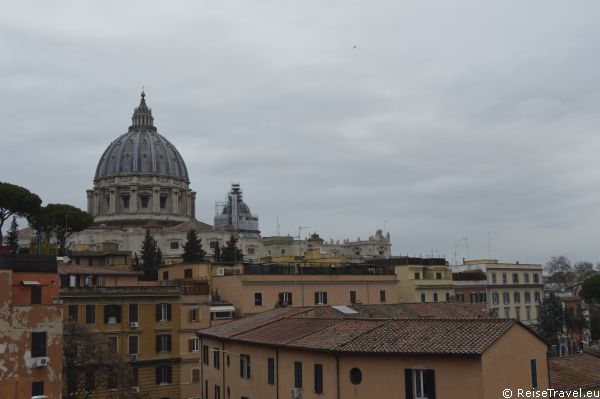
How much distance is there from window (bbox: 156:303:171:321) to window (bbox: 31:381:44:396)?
51.9 feet

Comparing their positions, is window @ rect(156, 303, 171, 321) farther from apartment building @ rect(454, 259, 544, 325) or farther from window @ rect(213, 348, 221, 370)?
apartment building @ rect(454, 259, 544, 325)

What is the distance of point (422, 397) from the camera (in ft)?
73.7

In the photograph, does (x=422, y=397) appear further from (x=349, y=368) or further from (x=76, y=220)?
(x=76, y=220)

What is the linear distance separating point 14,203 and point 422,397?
2347 inches

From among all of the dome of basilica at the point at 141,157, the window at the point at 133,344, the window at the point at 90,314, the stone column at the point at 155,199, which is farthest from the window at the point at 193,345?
the dome of basilica at the point at 141,157

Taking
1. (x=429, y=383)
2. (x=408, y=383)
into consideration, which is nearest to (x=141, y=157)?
(x=408, y=383)

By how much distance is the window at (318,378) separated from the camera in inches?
993

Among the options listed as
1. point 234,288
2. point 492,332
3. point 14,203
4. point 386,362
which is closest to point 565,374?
point 492,332

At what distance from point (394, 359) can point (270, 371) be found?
286 inches

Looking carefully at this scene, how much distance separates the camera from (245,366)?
1216 inches

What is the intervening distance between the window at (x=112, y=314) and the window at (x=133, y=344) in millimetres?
1329

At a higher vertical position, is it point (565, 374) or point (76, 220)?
point (76, 220)

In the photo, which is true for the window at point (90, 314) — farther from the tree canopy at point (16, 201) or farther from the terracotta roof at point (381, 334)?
the tree canopy at point (16, 201)

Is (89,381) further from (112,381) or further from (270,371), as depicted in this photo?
(270,371)
